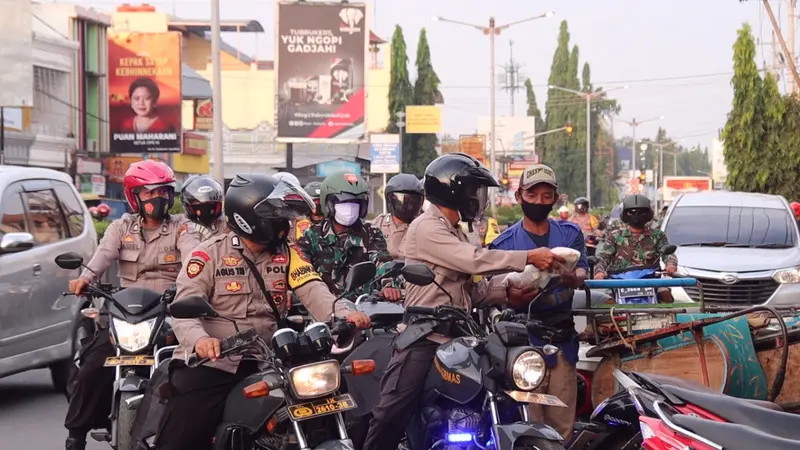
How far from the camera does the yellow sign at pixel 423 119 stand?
60188mm

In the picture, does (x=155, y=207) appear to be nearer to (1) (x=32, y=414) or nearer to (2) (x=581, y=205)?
(1) (x=32, y=414)

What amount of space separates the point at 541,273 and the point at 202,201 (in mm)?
3472

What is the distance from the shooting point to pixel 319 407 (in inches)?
198

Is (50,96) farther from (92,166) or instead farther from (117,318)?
(117,318)

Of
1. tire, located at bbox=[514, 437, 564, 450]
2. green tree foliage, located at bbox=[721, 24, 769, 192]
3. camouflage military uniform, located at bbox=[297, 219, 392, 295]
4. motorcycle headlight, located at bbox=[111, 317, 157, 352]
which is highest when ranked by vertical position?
green tree foliage, located at bbox=[721, 24, 769, 192]

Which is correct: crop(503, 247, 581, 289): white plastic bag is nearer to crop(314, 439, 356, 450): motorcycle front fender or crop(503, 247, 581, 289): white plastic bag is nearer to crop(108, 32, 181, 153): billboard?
crop(314, 439, 356, 450): motorcycle front fender

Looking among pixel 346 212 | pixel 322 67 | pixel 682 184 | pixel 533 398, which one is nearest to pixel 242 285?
pixel 533 398

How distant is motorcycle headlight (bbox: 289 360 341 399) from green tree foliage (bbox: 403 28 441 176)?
65838 millimetres

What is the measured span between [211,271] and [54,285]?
5811 mm

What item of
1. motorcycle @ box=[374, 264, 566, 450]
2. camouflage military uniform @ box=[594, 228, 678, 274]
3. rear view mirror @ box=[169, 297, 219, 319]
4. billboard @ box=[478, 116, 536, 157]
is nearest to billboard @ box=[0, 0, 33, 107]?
camouflage military uniform @ box=[594, 228, 678, 274]

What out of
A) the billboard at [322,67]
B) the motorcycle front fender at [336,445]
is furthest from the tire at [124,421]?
the billboard at [322,67]

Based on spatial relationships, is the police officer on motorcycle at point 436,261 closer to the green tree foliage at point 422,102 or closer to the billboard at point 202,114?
the billboard at point 202,114

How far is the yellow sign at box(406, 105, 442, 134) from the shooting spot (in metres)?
60.2

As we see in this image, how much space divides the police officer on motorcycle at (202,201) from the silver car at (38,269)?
6.92 feet
